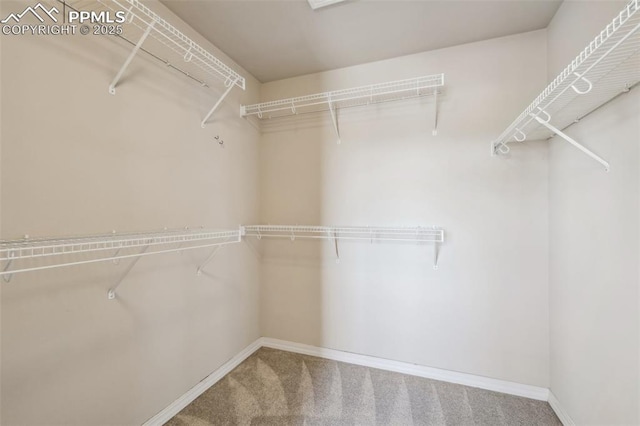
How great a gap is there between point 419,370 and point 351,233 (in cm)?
117

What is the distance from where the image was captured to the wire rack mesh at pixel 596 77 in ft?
2.57

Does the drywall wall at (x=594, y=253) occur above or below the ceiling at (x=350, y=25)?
below

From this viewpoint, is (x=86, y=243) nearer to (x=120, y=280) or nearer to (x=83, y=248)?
(x=83, y=248)

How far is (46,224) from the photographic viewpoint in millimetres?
1109

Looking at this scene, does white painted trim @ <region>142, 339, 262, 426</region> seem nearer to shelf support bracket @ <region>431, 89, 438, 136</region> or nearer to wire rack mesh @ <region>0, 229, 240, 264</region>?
wire rack mesh @ <region>0, 229, 240, 264</region>

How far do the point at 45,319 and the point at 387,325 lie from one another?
203cm

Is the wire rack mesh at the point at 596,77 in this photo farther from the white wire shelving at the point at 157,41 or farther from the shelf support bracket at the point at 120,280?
the shelf support bracket at the point at 120,280

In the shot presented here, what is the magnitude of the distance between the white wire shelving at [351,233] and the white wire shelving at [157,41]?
1.01 m

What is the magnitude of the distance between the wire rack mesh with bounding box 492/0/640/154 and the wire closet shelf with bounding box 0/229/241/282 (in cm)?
181

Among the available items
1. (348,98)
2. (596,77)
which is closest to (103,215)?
(348,98)

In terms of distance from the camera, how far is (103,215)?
130 cm

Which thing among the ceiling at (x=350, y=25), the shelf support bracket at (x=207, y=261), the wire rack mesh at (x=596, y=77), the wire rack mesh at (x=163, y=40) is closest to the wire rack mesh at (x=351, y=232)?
the shelf support bracket at (x=207, y=261)

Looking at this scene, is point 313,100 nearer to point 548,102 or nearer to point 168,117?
point 168,117

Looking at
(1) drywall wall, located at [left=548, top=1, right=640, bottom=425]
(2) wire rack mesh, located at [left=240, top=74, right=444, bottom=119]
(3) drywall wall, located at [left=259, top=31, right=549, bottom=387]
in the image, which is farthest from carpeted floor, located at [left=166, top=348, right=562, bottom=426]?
(2) wire rack mesh, located at [left=240, top=74, right=444, bottom=119]
